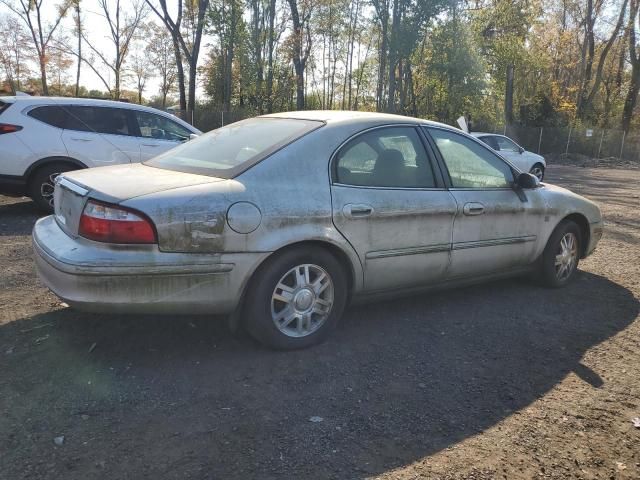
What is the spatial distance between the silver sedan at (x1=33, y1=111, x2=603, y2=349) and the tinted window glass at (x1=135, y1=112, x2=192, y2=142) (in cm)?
457

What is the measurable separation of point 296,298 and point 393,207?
960 millimetres

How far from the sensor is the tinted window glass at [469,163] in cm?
423

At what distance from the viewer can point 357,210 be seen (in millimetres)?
Answer: 3535

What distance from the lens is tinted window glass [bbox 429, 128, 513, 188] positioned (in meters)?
4.23

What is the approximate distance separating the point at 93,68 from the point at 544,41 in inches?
1530

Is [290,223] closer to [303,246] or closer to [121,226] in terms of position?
[303,246]

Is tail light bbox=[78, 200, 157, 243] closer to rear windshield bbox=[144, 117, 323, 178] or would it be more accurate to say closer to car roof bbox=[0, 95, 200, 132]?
rear windshield bbox=[144, 117, 323, 178]

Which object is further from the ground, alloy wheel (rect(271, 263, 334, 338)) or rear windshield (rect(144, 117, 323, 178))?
rear windshield (rect(144, 117, 323, 178))

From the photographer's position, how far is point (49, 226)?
3.53 meters

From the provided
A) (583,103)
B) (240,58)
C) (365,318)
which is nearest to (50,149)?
(365,318)

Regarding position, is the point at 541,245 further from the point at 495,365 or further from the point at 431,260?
Result: the point at 495,365

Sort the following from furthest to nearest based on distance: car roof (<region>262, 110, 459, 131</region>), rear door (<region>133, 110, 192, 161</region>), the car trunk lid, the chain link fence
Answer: the chain link fence → rear door (<region>133, 110, 192, 161</region>) → car roof (<region>262, 110, 459, 131</region>) → the car trunk lid

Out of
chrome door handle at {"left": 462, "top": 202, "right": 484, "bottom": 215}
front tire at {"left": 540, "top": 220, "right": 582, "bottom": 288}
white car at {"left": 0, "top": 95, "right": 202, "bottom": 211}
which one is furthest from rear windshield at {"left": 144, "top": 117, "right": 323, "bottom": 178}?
white car at {"left": 0, "top": 95, "right": 202, "bottom": 211}

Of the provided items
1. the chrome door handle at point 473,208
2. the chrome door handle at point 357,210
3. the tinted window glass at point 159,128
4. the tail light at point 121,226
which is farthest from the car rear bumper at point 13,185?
the chrome door handle at point 473,208
